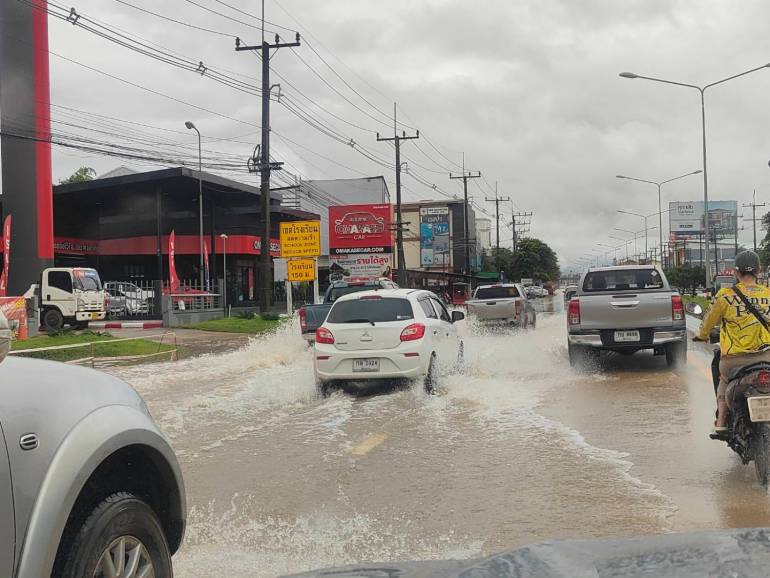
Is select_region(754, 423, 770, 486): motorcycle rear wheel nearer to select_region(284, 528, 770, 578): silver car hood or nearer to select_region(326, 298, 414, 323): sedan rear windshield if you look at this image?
select_region(284, 528, 770, 578): silver car hood

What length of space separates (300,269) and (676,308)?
19.0 metres

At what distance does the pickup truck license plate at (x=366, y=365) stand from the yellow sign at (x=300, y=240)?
19227 mm

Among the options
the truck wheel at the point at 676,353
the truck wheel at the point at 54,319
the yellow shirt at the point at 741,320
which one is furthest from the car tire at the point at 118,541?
the truck wheel at the point at 54,319

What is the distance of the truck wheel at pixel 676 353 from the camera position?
12.2 metres

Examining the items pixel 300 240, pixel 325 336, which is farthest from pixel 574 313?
pixel 300 240

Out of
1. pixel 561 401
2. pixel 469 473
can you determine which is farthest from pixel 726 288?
pixel 561 401

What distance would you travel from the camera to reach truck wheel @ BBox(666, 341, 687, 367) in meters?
12.2

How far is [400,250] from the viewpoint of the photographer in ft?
145

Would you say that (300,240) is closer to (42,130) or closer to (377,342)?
(42,130)

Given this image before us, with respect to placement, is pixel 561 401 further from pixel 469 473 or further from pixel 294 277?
pixel 294 277

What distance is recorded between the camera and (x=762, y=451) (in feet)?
17.9

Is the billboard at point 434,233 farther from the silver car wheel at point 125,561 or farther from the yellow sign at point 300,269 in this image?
the silver car wheel at point 125,561

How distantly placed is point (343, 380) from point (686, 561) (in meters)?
8.46

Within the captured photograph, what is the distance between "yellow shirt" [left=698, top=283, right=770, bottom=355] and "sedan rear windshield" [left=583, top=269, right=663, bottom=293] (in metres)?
6.93
